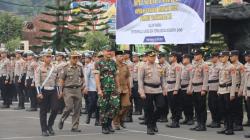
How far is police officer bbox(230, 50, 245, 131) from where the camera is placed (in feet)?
40.2

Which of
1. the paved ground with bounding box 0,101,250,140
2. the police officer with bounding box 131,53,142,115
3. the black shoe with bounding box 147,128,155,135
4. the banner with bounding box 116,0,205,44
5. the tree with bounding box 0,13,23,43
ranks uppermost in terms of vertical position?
the tree with bounding box 0,13,23,43

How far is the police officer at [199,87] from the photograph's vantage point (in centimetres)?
1306

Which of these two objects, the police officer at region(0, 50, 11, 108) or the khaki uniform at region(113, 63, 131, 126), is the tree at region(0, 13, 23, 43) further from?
the khaki uniform at region(113, 63, 131, 126)

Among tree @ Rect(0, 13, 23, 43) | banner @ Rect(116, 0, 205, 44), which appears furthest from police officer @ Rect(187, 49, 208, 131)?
tree @ Rect(0, 13, 23, 43)

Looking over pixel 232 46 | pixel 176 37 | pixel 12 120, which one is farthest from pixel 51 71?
pixel 232 46

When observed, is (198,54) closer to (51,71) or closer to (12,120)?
(51,71)

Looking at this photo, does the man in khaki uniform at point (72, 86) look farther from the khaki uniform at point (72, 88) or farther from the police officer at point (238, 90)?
the police officer at point (238, 90)

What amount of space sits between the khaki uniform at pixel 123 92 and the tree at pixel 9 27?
57441 mm

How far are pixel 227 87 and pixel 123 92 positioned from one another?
94.8 inches

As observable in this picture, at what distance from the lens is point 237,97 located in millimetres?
12656

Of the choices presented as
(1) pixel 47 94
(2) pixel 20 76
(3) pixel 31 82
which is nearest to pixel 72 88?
(1) pixel 47 94

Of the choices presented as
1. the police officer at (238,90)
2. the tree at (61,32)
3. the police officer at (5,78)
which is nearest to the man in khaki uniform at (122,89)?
the police officer at (238,90)

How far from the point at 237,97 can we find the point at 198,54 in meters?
1.42

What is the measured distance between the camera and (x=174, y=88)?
14.1m
